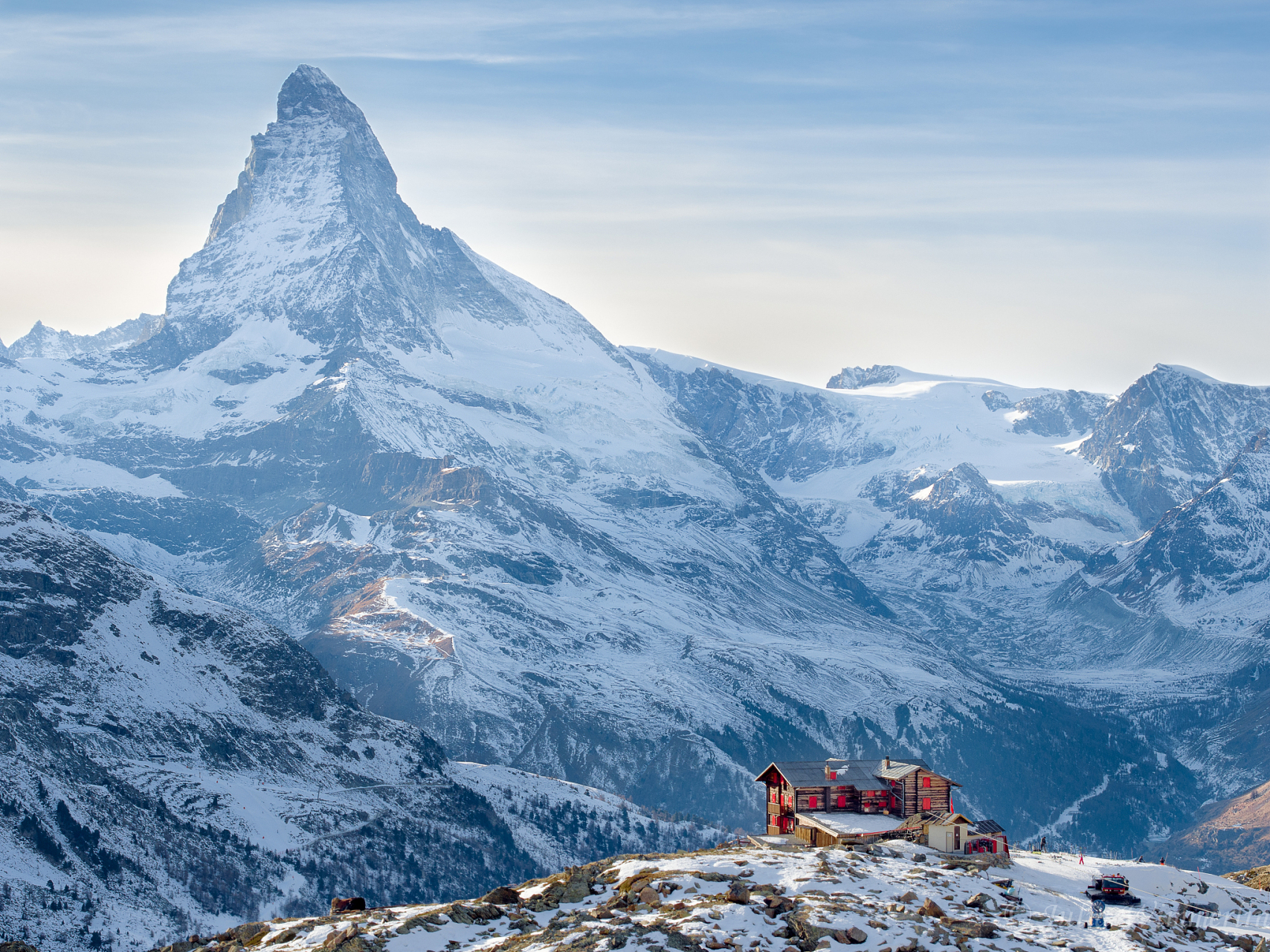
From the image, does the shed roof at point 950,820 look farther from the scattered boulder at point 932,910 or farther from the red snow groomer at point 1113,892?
the scattered boulder at point 932,910

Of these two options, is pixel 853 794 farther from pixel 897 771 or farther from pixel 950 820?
pixel 950 820

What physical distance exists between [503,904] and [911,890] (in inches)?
1285

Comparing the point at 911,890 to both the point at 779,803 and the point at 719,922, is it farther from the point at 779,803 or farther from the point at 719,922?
the point at 779,803

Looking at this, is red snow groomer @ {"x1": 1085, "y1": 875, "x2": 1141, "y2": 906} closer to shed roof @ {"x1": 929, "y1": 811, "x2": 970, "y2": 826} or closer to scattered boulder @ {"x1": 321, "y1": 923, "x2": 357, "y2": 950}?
shed roof @ {"x1": 929, "y1": 811, "x2": 970, "y2": 826}

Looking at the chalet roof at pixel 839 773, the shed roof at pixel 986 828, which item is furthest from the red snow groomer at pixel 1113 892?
the chalet roof at pixel 839 773

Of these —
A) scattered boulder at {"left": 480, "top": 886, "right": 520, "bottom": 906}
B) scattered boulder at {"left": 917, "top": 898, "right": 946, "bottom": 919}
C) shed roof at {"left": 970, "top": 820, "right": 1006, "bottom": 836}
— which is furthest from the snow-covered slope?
shed roof at {"left": 970, "top": 820, "right": 1006, "bottom": 836}

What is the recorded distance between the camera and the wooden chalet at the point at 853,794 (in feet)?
544

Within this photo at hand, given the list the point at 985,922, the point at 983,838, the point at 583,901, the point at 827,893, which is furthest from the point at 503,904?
the point at 983,838

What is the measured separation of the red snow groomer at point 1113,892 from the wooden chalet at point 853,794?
32.1m

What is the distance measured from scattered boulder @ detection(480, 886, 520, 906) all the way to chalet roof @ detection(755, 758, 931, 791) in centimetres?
4550

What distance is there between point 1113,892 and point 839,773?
45254mm

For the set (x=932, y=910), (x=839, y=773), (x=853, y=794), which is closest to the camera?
(x=932, y=910)

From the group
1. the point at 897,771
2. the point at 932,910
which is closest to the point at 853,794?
the point at 897,771

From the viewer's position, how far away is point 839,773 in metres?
171
